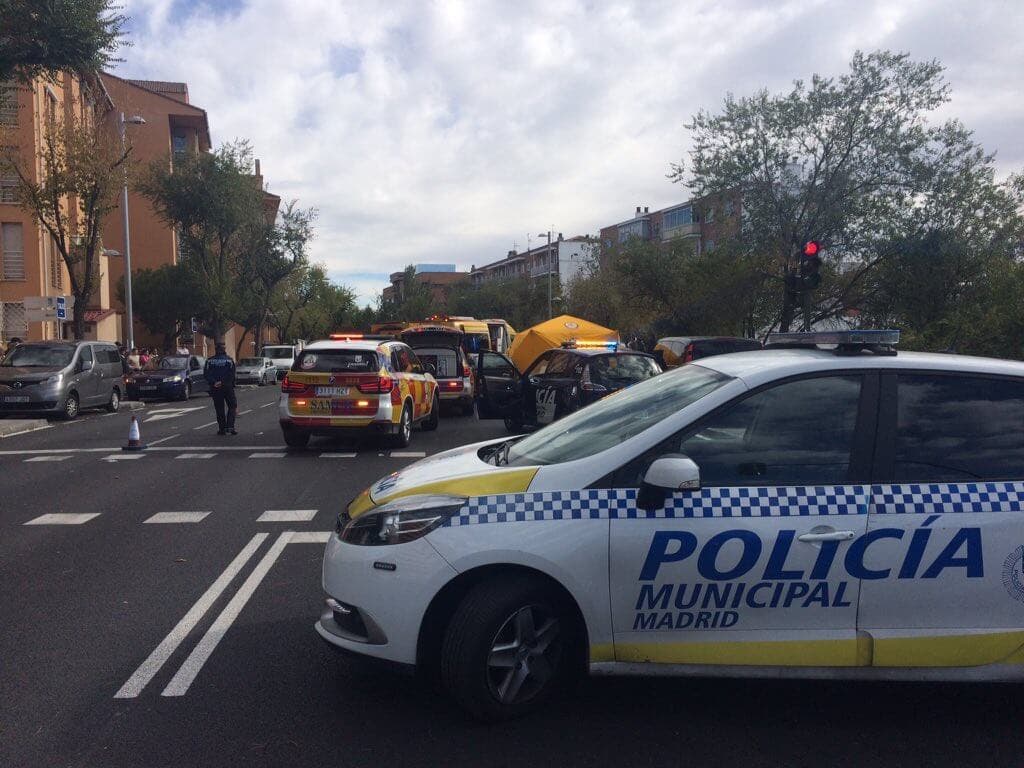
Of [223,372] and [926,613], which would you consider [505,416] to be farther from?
[926,613]

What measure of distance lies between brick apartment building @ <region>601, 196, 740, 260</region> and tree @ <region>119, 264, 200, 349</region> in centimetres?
2318

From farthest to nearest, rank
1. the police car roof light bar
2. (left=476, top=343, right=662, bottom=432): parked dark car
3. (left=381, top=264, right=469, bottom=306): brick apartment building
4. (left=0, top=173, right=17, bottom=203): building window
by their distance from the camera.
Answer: (left=381, top=264, right=469, bottom=306): brick apartment building → (left=0, top=173, right=17, bottom=203): building window → (left=476, top=343, right=662, bottom=432): parked dark car → the police car roof light bar

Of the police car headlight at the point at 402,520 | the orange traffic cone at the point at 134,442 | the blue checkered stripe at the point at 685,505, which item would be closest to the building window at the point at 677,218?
the orange traffic cone at the point at 134,442

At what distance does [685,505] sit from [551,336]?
22.1 metres

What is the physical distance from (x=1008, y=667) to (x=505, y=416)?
39.0ft

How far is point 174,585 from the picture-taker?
618cm

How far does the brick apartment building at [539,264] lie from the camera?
105 meters

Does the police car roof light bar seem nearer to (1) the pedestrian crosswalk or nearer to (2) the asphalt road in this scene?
(2) the asphalt road

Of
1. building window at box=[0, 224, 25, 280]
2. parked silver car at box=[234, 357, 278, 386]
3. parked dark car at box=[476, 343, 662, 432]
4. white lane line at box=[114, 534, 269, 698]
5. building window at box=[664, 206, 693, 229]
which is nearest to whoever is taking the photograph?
white lane line at box=[114, 534, 269, 698]

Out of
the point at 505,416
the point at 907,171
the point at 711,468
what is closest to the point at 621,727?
the point at 711,468

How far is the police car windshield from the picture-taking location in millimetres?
4105

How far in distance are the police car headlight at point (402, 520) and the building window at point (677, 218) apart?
68916 millimetres

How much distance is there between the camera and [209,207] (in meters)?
45.2

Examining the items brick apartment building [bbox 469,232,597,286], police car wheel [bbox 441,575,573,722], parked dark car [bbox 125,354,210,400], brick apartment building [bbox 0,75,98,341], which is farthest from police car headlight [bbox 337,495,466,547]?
brick apartment building [bbox 469,232,597,286]
